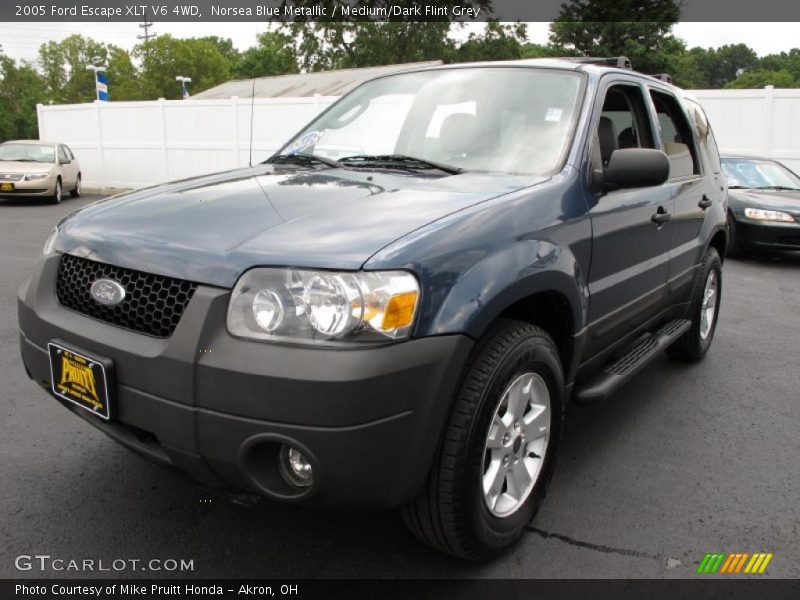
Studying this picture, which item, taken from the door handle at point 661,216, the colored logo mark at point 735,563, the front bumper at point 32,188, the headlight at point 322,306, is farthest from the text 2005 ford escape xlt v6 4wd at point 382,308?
the front bumper at point 32,188

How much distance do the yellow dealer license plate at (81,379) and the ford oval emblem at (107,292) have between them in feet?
0.60

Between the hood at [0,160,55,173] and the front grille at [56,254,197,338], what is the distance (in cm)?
1475

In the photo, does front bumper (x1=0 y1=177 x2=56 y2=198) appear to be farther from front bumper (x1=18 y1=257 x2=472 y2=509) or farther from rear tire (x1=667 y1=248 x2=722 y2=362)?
front bumper (x1=18 y1=257 x2=472 y2=509)

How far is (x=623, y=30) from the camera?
3750cm

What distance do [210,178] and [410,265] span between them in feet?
4.77

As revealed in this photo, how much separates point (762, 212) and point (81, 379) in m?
8.88

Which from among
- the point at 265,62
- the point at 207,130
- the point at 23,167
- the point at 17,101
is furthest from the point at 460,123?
the point at 17,101

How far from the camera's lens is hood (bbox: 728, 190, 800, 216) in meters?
8.82

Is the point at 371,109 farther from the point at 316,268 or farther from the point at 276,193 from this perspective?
the point at 316,268

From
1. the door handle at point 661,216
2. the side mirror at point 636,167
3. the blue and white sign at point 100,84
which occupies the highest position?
the blue and white sign at point 100,84

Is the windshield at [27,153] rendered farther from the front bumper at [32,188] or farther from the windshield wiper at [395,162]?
the windshield wiper at [395,162]

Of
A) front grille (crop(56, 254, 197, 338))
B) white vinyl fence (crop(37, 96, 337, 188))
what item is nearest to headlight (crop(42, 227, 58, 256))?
front grille (crop(56, 254, 197, 338))

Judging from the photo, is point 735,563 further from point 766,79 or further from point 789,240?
point 766,79

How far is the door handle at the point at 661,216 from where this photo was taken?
11.3 ft
